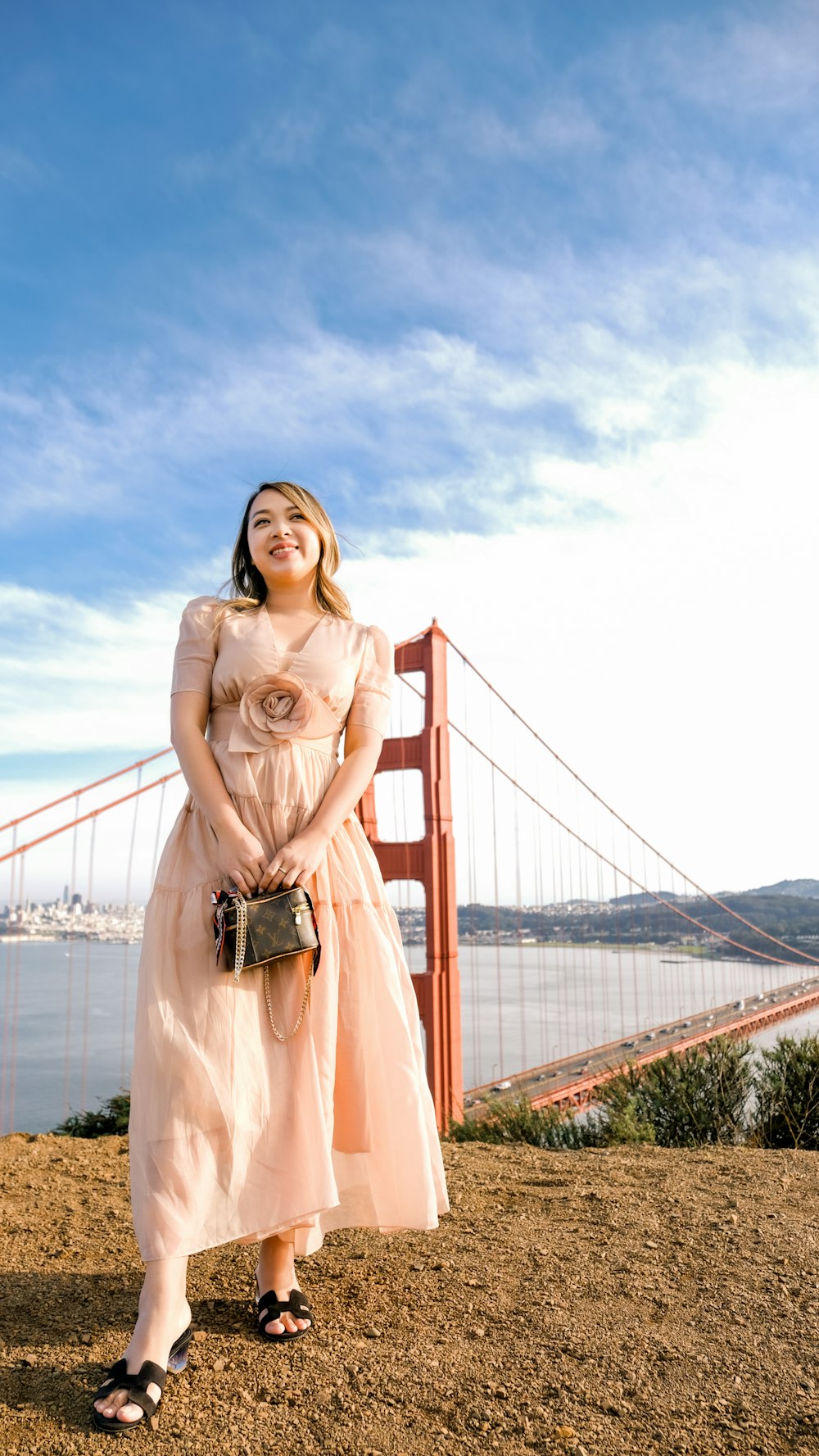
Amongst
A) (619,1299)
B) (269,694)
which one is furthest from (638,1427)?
(269,694)

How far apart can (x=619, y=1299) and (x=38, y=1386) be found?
112 cm

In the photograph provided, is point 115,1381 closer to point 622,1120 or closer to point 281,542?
point 281,542

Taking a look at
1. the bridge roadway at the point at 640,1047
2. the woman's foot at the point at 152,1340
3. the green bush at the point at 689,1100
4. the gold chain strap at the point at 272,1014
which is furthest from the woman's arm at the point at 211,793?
the bridge roadway at the point at 640,1047

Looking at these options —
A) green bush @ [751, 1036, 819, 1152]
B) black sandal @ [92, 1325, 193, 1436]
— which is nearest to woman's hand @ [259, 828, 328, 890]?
black sandal @ [92, 1325, 193, 1436]

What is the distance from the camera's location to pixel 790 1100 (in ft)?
15.1

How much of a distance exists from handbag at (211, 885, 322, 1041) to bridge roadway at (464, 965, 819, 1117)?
10.3m

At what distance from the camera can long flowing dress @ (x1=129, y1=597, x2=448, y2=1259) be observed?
5.51 ft

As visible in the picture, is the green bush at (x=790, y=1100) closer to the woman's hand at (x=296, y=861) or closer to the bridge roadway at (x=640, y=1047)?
the woman's hand at (x=296, y=861)

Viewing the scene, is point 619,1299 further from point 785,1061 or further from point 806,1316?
point 785,1061

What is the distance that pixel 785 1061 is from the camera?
476cm

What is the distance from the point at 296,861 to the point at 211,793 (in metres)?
0.21

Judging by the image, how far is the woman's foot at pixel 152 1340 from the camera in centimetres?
148

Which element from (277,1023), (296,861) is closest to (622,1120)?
(277,1023)

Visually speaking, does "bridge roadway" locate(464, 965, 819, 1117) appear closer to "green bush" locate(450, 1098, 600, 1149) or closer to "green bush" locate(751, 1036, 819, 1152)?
"green bush" locate(450, 1098, 600, 1149)
